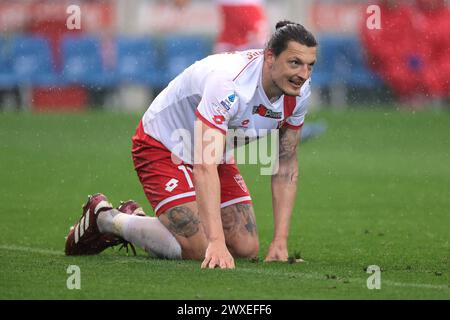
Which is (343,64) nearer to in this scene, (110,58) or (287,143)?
(110,58)

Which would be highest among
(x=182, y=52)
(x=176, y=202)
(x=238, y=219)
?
(x=182, y=52)

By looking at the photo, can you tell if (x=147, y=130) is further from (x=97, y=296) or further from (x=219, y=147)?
(x=97, y=296)

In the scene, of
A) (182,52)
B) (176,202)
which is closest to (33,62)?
(182,52)

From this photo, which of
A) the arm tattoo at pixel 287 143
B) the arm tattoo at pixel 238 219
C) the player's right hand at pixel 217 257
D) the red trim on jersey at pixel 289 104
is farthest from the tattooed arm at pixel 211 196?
the arm tattoo at pixel 238 219

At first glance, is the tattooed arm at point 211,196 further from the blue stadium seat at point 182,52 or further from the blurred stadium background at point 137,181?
the blue stadium seat at point 182,52

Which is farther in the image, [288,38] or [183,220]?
[183,220]

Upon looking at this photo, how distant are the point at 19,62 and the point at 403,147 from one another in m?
8.43

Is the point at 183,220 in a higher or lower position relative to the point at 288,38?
lower

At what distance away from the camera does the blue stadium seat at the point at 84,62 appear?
22625mm

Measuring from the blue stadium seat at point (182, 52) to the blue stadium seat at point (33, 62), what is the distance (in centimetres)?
220

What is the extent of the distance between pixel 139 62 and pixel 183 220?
1574 centimetres

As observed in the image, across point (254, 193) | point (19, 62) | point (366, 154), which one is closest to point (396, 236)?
point (254, 193)

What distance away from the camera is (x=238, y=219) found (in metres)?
8.46

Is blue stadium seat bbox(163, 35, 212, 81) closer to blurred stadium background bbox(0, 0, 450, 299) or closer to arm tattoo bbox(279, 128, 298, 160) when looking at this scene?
blurred stadium background bbox(0, 0, 450, 299)
